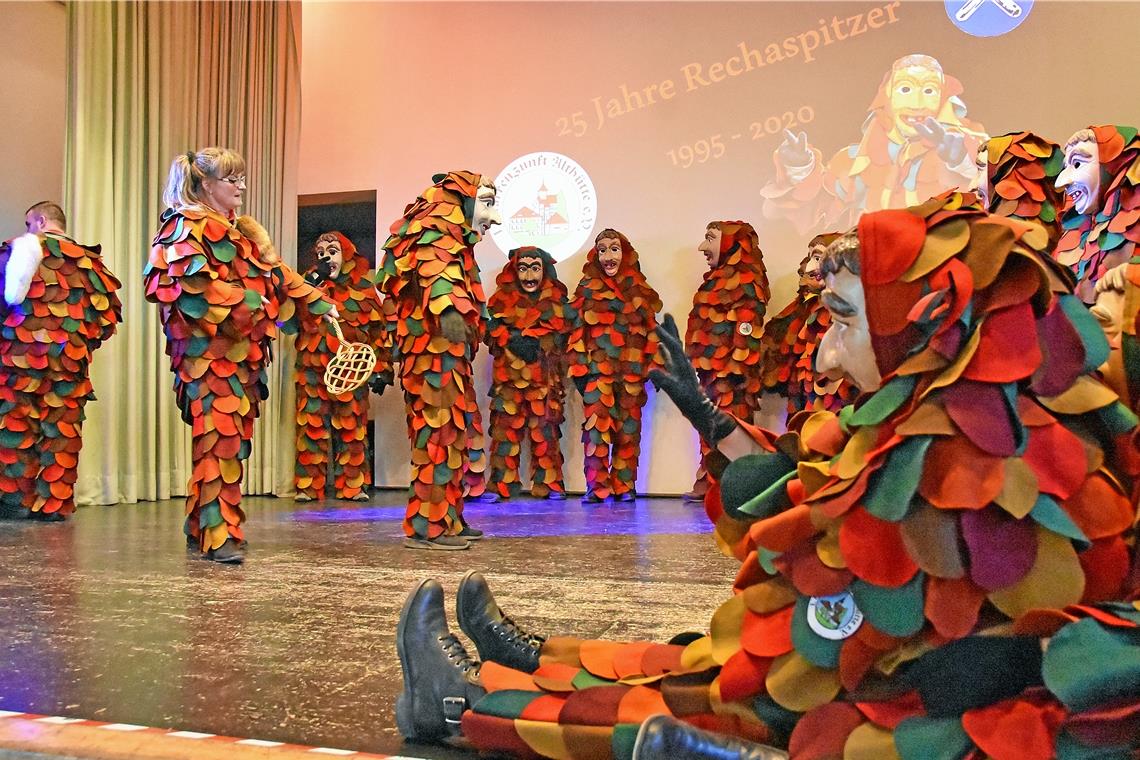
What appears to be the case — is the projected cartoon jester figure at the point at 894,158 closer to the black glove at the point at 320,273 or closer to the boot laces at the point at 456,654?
the black glove at the point at 320,273

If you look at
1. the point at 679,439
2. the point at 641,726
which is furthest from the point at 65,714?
the point at 679,439

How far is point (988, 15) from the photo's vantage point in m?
6.02

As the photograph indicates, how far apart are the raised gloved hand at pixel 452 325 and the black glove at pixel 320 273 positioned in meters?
2.85

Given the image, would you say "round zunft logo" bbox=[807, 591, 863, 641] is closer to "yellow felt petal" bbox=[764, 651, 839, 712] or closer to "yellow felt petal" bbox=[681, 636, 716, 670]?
"yellow felt petal" bbox=[764, 651, 839, 712]

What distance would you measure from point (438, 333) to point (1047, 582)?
2936mm

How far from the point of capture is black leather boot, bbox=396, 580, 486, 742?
143 cm

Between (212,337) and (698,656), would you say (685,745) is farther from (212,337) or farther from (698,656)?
(212,337)

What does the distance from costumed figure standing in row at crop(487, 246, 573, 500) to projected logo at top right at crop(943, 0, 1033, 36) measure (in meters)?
3.18

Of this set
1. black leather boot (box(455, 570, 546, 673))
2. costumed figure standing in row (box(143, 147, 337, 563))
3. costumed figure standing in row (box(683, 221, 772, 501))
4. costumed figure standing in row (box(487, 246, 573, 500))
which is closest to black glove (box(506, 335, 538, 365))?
costumed figure standing in row (box(487, 246, 573, 500))

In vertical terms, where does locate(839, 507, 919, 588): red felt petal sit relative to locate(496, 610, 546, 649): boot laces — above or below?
above

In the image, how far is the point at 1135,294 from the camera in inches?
Result: 50.8

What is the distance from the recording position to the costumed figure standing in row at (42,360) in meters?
4.71

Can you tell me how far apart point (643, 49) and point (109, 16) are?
11.8 feet

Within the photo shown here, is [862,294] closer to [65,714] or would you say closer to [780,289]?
[65,714]
